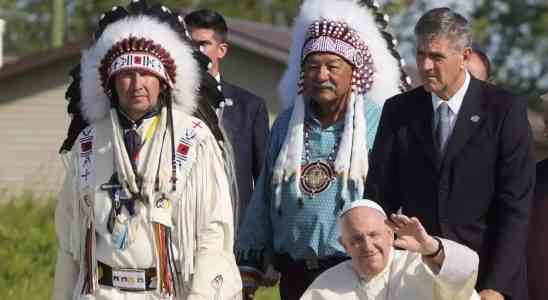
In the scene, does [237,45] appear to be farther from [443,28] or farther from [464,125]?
[443,28]

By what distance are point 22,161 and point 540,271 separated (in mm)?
20363

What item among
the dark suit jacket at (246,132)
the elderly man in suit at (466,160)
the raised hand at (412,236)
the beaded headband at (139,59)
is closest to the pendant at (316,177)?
the elderly man in suit at (466,160)

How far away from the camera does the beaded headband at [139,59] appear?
739 centimetres

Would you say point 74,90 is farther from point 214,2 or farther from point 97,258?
point 214,2

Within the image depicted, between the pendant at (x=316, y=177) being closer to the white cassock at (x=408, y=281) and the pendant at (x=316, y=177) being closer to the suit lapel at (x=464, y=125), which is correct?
the suit lapel at (x=464, y=125)

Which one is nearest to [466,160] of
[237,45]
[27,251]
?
[27,251]

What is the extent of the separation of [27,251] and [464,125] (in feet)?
25.9

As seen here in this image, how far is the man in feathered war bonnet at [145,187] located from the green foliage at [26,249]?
544 cm

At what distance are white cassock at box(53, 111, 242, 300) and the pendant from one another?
65 cm

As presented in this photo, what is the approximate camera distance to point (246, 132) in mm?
8898

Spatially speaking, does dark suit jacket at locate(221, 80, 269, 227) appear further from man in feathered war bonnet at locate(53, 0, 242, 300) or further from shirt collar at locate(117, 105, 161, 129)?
shirt collar at locate(117, 105, 161, 129)

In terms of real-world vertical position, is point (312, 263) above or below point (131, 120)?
below

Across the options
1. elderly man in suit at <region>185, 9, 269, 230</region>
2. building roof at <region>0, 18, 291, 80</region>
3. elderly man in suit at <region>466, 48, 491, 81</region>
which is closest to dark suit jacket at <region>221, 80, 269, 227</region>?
Result: elderly man in suit at <region>185, 9, 269, 230</region>

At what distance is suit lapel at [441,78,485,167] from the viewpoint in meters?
7.34
